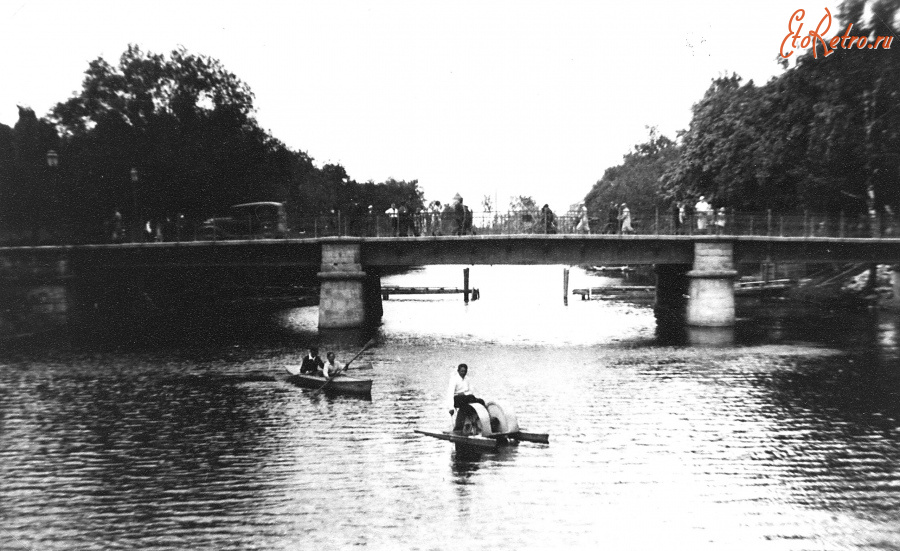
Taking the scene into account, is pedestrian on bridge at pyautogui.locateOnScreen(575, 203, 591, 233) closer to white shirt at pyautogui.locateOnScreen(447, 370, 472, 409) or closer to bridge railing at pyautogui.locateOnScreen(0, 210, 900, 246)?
bridge railing at pyautogui.locateOnScreen(0, 210, 900, 246)

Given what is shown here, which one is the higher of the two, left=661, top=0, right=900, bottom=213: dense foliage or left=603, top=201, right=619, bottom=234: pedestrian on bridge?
left=661, top=0, right=900, bottom=213: dense foliage

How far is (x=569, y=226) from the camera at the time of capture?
153ft

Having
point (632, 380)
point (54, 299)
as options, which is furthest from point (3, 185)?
point (632, 380)

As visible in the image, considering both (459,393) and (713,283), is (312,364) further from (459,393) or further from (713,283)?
(713,283)

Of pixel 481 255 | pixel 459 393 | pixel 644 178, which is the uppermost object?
pixel 644 178

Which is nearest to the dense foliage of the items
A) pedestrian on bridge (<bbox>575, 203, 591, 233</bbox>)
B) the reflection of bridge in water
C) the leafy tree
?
the reflection of bridge in water

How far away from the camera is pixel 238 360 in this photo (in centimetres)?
3703

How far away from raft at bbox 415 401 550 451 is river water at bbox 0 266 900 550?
20.6 inches

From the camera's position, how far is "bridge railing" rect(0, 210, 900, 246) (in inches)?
1822

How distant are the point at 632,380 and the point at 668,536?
16.6 m

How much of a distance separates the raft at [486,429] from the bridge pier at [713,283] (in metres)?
27.7

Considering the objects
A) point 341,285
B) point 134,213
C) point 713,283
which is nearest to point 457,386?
point 341,285

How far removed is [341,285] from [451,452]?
27006mm

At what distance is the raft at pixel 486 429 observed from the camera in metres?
20.7
